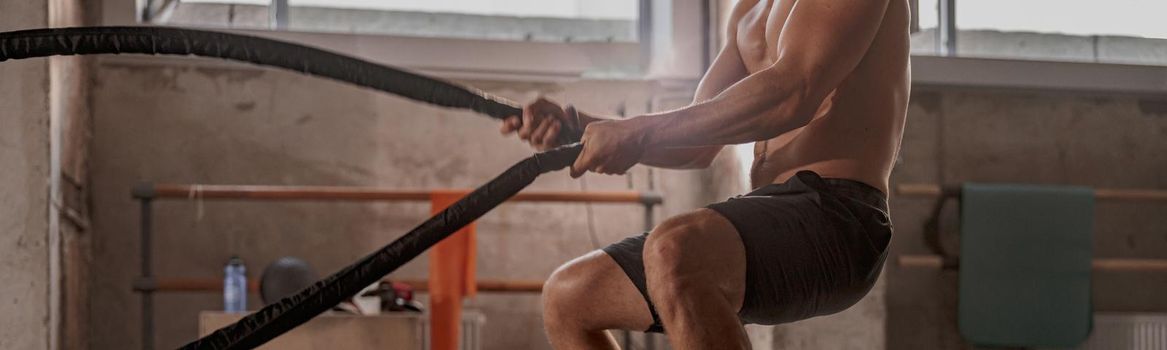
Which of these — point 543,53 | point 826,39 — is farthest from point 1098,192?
point 826,39

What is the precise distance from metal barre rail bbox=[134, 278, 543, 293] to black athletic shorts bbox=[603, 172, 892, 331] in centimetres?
206

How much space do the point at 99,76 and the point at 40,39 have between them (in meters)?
2.17

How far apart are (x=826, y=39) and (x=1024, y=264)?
2.65 m

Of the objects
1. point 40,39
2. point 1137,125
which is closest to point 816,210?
point 40,39

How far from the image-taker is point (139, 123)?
159 inches

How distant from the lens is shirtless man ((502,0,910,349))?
69.8 inches

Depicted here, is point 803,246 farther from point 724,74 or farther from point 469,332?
point 469,332

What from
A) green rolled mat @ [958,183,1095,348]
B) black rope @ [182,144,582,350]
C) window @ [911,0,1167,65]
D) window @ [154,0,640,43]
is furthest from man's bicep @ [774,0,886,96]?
window @ [911,0,1167,65]

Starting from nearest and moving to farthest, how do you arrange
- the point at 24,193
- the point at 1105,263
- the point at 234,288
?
the point at 24,193 → the point at 234,288 → the point at 1105,263

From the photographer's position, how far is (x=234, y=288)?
3830mm

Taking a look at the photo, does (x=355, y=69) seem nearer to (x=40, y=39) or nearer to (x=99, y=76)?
(x=40, y=39)

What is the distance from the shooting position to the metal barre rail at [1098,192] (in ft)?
14.0

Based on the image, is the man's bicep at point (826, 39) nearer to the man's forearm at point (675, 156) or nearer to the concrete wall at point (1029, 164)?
the man's forearm at point (675, 156)

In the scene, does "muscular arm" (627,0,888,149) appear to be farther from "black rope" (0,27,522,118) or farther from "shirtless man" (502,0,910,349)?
"black rope" (0,27,522,118)
